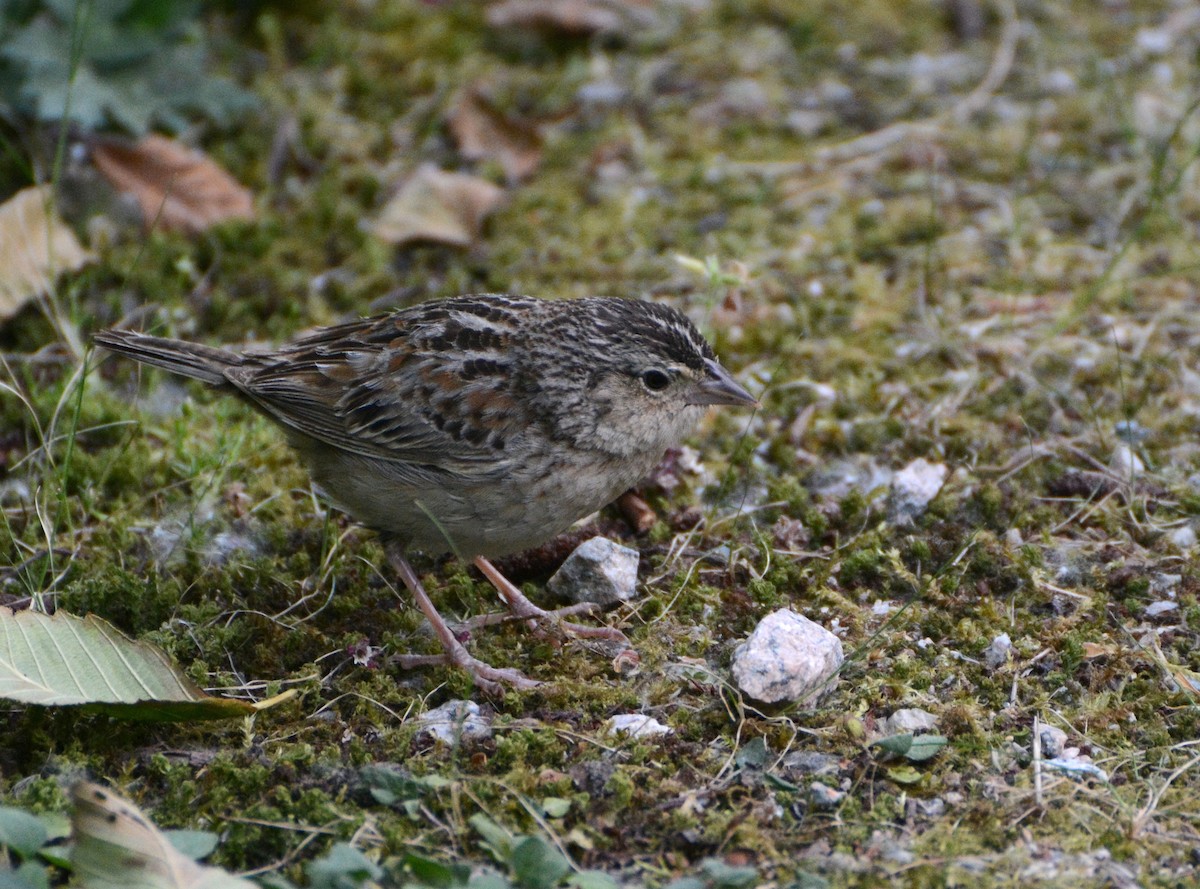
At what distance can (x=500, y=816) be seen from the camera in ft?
12.3

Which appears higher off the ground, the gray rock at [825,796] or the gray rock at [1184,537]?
the gray rock at [1184,537]

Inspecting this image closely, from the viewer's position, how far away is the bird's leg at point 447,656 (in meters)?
4.43

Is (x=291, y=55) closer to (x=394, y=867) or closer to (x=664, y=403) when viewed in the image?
(x=664, y=403)

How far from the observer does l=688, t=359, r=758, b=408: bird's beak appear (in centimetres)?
482

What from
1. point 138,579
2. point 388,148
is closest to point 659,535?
point 138,579

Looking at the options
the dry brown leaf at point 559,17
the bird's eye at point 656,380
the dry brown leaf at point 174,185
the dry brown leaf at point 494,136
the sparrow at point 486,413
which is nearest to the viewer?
the sparrow at point 486,413

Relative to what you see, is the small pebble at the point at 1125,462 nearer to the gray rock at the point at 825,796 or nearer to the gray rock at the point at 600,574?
the gray rock at the point at 600,574

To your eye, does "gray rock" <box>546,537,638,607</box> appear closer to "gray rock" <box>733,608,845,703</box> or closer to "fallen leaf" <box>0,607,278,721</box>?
"gray rock" <box>733,608,845,703</box>

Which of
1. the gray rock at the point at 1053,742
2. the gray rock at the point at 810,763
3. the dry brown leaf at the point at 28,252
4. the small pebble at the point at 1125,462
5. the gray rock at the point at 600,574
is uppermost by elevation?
the dry brown leaf at the point at 28,252

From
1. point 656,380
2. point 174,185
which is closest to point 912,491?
point 656,380

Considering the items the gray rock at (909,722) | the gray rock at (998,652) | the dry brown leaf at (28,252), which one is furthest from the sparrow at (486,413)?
the dry brown leaf at (28,252)

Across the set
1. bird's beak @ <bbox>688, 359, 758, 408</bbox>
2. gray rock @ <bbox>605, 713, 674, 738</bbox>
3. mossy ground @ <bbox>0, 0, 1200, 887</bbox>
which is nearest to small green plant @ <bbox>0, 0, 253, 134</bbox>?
mossy ground @ <bbox>0, 0, 1200, 887</bbox>

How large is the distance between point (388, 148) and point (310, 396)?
3054mm

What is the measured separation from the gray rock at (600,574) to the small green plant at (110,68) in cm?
358
